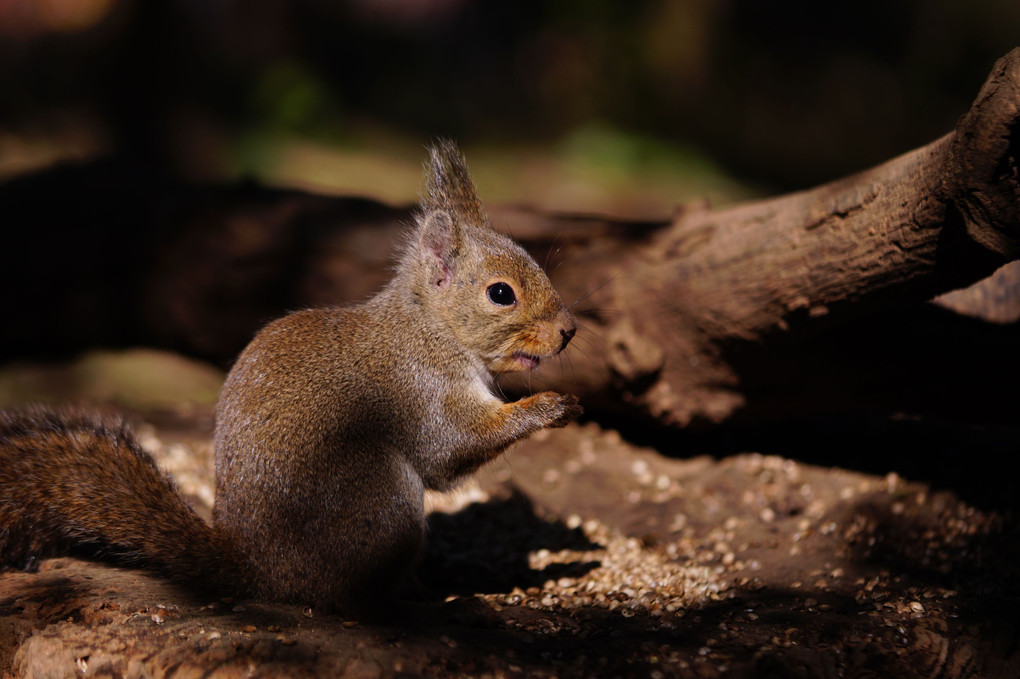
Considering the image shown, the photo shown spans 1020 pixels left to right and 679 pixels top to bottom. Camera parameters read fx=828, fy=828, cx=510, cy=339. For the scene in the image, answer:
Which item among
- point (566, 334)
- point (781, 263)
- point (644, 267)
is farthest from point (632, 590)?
point (644, 267)

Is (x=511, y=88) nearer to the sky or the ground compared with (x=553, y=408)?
nearer to the sky

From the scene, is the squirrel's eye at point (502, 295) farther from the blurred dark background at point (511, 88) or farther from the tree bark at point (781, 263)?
the blurred dark background at point (511, 88)

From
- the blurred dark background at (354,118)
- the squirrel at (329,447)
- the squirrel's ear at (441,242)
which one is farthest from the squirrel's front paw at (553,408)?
the blurred dark background at (354,118)

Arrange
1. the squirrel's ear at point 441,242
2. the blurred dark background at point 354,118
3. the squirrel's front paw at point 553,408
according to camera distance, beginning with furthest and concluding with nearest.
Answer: the blurred dark background at point 354,118
the squirrel's ear at point 441,242
the squirrel's front paw at point 553,408

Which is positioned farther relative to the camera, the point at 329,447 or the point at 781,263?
the point at 781,263

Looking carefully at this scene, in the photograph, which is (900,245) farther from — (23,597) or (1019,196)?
(23,597)

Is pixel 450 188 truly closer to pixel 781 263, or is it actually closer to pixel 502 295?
pixel 502 295
